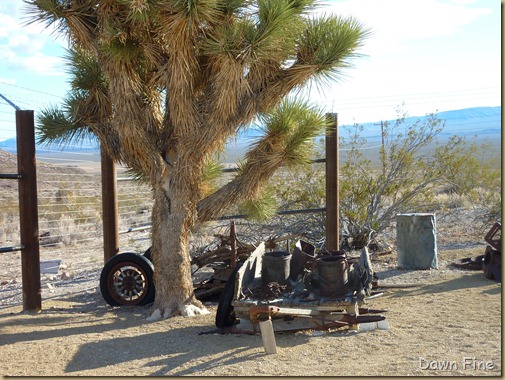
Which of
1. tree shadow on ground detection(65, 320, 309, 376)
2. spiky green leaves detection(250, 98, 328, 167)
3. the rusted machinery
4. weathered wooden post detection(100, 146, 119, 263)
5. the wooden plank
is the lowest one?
tree shadow on ground detection(65, 320, 309, 376)

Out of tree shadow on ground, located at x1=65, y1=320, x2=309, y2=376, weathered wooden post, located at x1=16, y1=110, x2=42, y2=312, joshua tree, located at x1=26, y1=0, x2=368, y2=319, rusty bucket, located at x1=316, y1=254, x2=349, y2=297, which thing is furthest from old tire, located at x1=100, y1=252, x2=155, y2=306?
rusty bucket, located at x1=316, y1=254, x2=349, y2=297

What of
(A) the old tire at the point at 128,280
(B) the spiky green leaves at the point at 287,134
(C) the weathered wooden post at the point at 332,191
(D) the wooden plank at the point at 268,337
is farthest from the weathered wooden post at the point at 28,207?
(C) the weathered wooden post at the point at 332,191

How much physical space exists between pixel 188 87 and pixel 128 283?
2.41m

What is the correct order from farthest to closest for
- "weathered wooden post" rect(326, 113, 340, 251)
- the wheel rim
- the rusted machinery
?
"weathered wooden post" rect(326, 113, 340, 251) → the rusted machinery → the wheel rim

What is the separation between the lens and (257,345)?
18.6 feet

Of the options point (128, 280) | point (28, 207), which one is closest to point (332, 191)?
point (128, 280)

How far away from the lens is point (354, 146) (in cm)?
1215

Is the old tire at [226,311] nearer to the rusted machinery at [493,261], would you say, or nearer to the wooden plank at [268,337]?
the wooden plank at [268,337]

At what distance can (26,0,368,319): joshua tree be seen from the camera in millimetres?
6309

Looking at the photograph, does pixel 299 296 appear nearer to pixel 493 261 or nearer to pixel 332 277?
pixel 332 277

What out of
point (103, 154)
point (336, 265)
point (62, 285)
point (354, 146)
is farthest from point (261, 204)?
point (354, 146)

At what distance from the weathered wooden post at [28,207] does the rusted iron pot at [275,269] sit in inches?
106

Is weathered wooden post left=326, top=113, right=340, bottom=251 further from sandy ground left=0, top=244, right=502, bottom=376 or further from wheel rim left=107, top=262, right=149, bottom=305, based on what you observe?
wheel rim left=107, top=262, right=149, bottom=305

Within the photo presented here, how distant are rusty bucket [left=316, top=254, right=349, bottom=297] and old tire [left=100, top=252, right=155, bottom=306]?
87.8 inches
